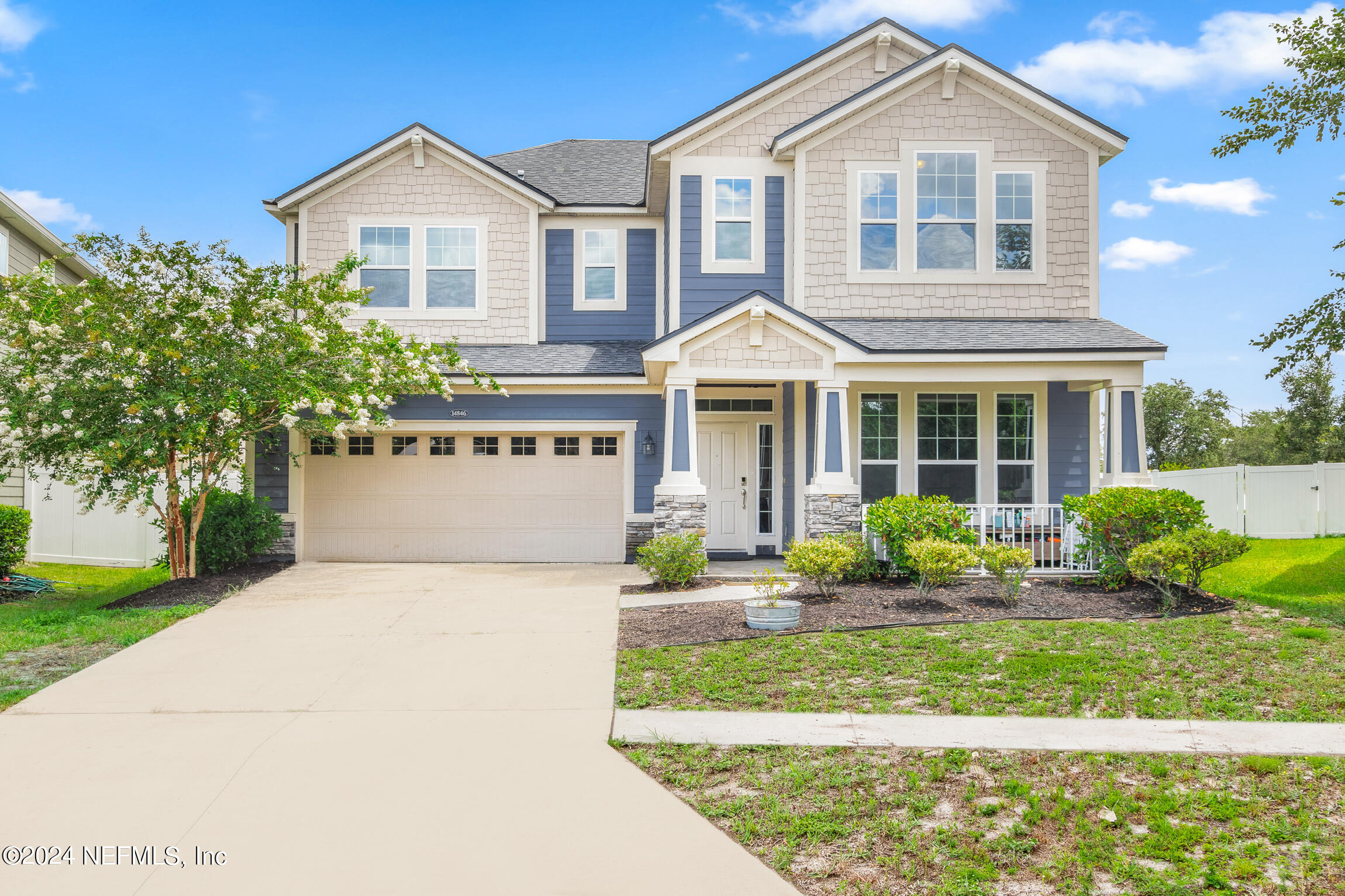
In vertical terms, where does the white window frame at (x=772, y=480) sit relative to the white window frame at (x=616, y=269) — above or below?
below

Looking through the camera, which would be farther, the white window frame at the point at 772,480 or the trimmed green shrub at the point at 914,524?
the white window frame at the point at 772,480

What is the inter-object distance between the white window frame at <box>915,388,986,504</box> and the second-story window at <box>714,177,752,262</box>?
3362mm

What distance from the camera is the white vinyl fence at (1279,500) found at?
16516mm

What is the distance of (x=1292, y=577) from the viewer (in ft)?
38.6

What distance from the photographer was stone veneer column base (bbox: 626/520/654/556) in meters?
13.7

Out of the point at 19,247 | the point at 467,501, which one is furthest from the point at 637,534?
the point at 19,247

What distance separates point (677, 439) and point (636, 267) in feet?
14.0

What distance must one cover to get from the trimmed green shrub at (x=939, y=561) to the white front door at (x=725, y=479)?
4.54m

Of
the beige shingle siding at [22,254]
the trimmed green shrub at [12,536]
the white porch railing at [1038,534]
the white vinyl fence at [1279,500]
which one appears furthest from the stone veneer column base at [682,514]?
the beige shingle siding at [22,254]

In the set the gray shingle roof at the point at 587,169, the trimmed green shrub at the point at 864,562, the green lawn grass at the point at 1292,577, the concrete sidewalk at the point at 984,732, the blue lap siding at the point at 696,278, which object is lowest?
the concrete sidewalk at the point at 984,732

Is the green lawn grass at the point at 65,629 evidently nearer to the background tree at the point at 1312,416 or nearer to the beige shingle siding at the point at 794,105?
the beige shingle siding at the point at 794,105

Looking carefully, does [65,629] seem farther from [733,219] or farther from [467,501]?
[733,219]

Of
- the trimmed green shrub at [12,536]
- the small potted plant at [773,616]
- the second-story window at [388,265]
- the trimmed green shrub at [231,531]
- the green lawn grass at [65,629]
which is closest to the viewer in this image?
the green lawn grass at [65,629]

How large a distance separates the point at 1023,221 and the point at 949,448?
3.56 metres
